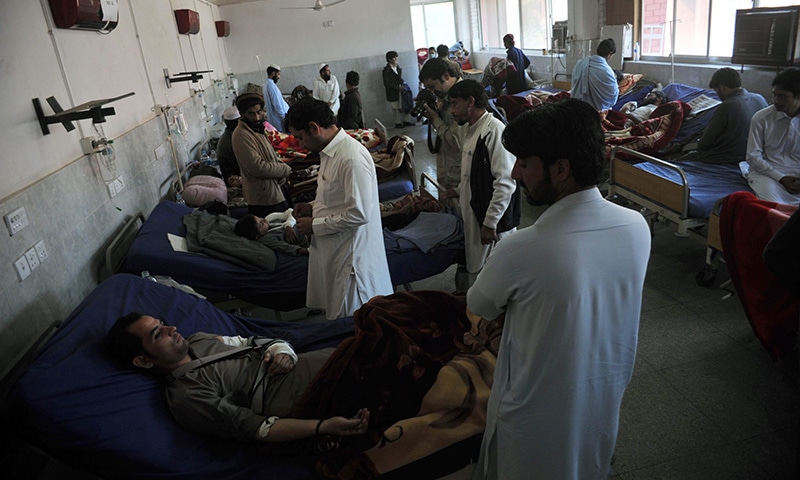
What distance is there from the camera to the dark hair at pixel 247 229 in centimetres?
371

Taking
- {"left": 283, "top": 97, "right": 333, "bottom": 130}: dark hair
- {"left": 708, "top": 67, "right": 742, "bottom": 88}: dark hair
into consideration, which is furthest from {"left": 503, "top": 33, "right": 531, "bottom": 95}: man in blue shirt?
{"left": 283, "top": 97, "right": 333, "bottom": 130}: dark hair

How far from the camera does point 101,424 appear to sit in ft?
5.95

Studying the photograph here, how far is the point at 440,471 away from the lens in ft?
6.52

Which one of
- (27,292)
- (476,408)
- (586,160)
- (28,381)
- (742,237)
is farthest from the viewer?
(742,237)

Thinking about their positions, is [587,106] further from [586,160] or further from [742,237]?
[742,237]

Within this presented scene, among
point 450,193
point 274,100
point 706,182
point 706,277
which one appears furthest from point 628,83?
point 274,100

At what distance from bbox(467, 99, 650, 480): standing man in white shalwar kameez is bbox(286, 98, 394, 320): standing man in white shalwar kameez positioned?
139 centimetres

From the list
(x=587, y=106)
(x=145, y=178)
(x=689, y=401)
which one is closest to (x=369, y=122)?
(x=145, y=178)

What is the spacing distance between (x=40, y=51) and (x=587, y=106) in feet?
9.01

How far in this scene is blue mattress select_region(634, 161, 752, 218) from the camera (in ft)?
12.7

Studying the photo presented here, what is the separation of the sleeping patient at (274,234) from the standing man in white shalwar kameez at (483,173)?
3.86 feet

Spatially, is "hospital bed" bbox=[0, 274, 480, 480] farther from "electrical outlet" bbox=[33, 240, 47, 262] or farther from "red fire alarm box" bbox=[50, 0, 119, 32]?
"red fire alarm box" bbox=[50, 0, 119, 32]

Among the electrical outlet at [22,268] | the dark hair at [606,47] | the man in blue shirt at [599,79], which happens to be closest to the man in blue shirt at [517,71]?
the man in blue shirt at [599,79]

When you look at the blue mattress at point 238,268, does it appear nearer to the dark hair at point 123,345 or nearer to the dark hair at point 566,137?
the dark hair at point 123,345
